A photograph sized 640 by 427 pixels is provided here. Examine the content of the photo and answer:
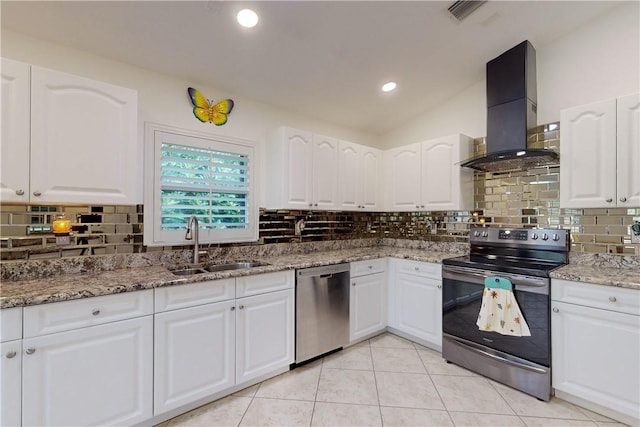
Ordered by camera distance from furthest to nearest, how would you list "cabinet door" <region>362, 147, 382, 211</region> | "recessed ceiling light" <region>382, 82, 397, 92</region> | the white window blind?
"cabinet door" <region>362, 147, 382, 211</region> → "recessed ceiling light" <region>382, 82, 397, 92</region> → the white window blind

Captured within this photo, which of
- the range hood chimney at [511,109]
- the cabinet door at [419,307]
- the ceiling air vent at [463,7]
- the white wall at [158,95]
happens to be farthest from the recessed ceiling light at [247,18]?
the cabinet door at [419,307]

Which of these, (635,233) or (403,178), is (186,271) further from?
(635,233)

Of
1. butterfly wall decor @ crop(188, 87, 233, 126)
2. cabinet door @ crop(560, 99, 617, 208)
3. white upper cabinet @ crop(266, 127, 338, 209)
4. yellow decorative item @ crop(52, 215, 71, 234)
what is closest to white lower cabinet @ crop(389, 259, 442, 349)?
white upper cabinet @ crop(266, 127, 338, 209)

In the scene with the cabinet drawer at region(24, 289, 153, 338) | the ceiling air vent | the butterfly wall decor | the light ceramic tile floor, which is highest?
the ceiling air vent

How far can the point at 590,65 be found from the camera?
2393 mm

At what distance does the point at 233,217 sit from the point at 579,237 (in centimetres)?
299

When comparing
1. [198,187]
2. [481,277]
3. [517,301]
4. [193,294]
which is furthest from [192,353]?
[517,301]

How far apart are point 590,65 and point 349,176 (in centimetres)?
226

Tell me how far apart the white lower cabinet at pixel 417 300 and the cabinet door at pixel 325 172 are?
96 centimetres

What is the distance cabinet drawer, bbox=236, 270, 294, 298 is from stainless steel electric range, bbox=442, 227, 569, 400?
1413 millimetres

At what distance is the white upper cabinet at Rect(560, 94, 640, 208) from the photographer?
78.0 inches

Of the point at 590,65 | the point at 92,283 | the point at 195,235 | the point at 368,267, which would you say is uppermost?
the point at 590,65

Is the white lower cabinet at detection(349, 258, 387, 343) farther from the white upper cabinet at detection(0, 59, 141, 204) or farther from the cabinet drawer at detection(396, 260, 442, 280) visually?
the white upper cabinet at detection(0, 59, 141, 204)

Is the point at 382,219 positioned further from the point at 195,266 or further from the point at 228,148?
the point at 195,266
